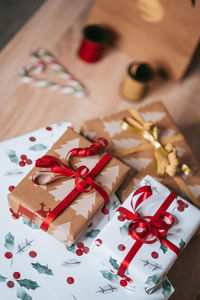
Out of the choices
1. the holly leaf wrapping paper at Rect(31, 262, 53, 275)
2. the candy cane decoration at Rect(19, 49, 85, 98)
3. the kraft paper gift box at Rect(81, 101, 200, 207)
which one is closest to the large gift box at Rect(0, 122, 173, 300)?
the holly leaf wrapping paper at Rect(31, 262, 53, 275)

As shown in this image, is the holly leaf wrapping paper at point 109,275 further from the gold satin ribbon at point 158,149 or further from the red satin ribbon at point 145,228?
the gold satin ribbon at point 158,149

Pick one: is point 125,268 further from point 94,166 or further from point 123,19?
point 123,19

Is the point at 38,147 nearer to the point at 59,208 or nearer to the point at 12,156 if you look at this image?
the point at 12,156

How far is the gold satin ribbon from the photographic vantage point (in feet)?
2.98

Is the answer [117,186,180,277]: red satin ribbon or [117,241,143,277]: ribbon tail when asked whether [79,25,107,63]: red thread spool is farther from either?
[117,241,143,277]: ribbon tail

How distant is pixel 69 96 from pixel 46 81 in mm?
89

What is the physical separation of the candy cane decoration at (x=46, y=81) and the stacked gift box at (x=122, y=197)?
27cm

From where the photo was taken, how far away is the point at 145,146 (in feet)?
3.17

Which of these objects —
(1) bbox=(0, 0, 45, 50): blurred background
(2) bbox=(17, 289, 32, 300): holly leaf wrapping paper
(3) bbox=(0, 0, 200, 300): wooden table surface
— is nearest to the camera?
(2) bbox=(17, 289, 32, 300): holly leaf wrapping paper

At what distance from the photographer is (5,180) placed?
2.80ft

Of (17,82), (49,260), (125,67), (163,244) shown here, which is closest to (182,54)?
(125,67)

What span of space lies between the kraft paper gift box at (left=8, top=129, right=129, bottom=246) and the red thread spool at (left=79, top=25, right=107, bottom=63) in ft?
1.58

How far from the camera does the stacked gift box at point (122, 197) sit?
2.52ft

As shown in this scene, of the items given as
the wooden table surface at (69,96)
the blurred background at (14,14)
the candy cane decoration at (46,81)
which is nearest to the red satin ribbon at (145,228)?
the wooden table surface at (69,96)
